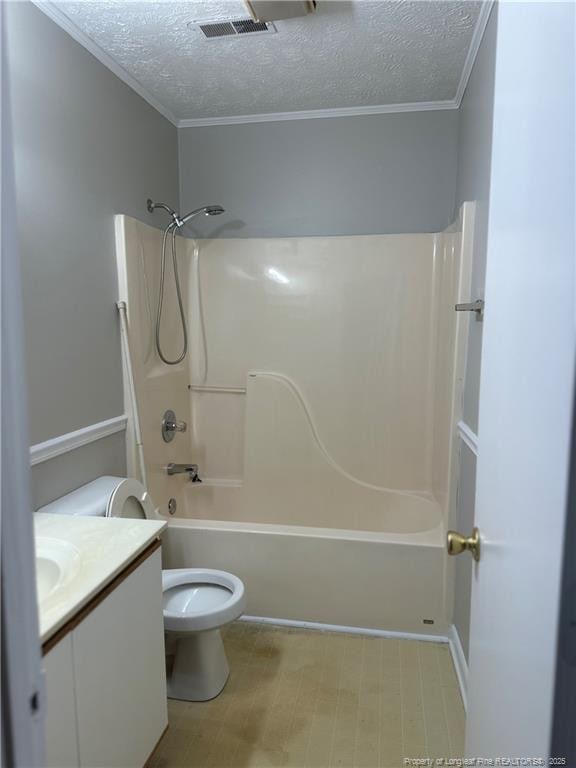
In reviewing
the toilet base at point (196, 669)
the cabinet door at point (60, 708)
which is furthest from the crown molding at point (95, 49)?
the toilet base at point (196, 669)

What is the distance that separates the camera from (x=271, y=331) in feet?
9.55

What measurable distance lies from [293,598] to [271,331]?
1434 millimetres

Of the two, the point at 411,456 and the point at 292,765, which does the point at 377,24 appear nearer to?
the point at 411,456

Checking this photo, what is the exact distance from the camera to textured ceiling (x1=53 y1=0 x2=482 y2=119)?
5.78ft

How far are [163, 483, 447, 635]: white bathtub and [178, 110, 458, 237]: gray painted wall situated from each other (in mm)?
1627

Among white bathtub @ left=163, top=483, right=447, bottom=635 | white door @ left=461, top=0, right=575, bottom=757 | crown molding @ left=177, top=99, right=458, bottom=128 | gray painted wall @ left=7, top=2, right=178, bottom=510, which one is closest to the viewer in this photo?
white door @ left=461, top=0, right=575, bottom=757

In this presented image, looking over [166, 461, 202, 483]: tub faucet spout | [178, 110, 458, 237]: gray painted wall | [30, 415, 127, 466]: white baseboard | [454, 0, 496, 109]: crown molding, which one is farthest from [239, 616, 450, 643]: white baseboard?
[454, 0, 496, 109]: crown molding

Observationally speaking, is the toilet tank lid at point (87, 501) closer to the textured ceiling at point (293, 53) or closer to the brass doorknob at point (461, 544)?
the brass doorknob at point (461, 544)

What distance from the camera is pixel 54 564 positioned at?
1.30 m

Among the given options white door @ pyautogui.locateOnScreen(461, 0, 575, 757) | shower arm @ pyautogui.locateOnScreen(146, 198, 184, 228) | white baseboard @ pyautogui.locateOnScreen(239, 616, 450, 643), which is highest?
shower arm @ pyautogui.locateOnScreen(146, 198, 184, 228)

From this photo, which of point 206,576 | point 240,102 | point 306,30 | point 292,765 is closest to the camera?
point 292,765

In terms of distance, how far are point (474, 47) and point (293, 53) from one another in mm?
718

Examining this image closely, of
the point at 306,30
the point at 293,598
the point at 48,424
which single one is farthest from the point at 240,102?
the point at 293,598

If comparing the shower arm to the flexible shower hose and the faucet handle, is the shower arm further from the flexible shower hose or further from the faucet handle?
the faucet handle
